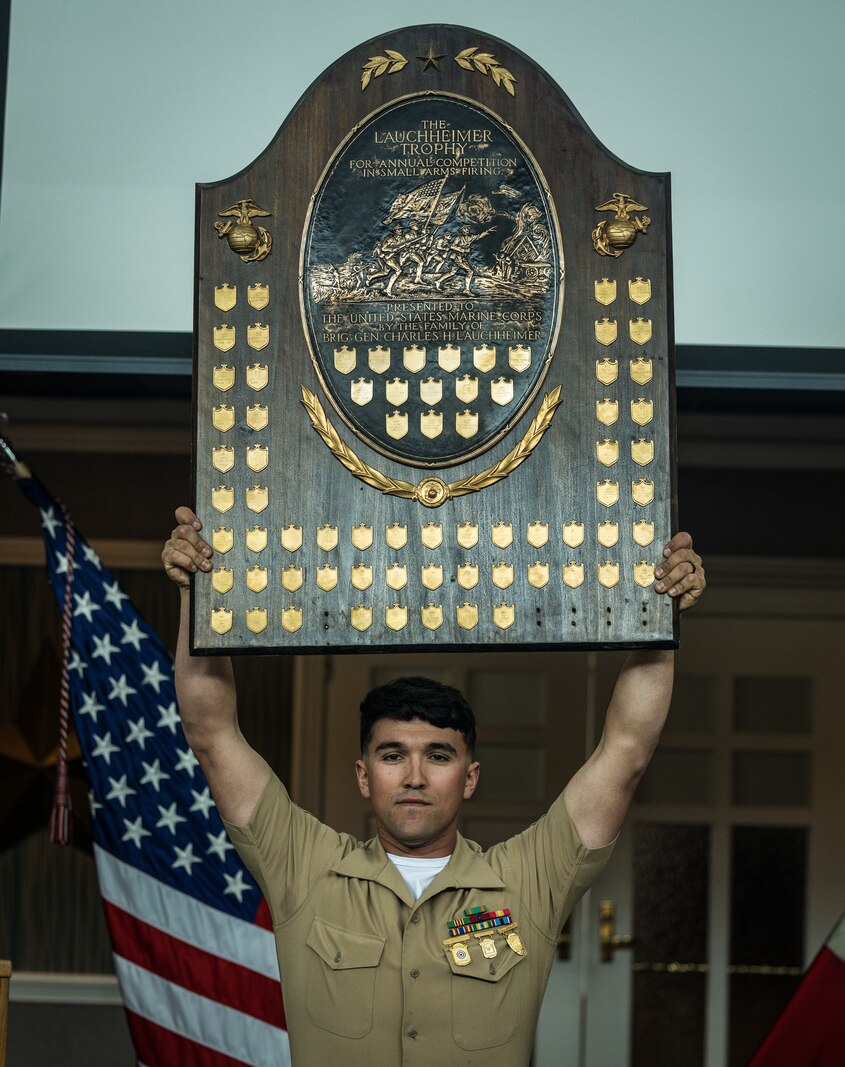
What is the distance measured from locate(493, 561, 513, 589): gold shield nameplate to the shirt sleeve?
0.50 m

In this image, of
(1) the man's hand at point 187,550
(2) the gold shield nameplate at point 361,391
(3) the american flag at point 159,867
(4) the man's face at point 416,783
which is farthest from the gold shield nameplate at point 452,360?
(3) the american flag at point 159,867

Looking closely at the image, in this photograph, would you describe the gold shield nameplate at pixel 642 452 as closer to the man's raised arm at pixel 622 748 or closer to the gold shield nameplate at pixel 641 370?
the gold shield nameplate at pixel 641 370

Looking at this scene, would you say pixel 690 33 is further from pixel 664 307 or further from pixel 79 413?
pixel 79 413

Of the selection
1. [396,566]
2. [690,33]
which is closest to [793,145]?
[690,33]

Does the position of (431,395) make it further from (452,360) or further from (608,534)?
(608,534)

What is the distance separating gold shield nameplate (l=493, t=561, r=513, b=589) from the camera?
196 centimetres

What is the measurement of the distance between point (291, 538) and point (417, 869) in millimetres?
589

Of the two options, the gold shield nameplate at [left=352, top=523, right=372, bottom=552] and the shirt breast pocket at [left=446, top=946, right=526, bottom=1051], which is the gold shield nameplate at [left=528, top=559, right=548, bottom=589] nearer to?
the gold shield nameplate at [left=352, top=523, right=372, bottom=552]

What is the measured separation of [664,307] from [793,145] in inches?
31.7

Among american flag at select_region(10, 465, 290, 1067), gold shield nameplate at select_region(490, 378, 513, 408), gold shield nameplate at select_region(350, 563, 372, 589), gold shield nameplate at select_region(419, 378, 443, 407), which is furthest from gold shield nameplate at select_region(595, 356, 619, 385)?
american flag at select_region(10, 465, 290, 1067)

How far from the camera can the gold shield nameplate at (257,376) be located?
2.03m

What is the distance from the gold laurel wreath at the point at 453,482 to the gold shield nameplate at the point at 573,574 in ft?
0.53

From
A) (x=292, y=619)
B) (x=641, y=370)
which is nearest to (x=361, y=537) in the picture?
(x=292, y=619)

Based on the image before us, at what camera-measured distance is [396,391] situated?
80.1 inches
